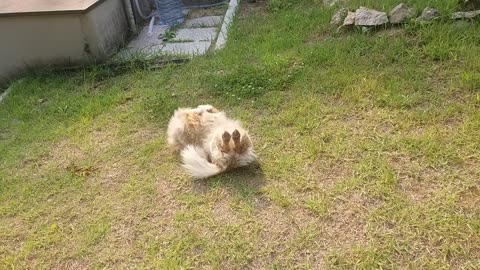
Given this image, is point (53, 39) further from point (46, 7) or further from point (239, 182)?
point (239, 182)

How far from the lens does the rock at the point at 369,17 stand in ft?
13.1

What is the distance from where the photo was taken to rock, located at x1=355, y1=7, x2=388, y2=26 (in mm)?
3982

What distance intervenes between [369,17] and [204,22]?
7.25ft

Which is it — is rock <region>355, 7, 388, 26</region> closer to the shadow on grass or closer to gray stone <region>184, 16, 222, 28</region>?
gray stone <region>184, 16, 222, 28</region>

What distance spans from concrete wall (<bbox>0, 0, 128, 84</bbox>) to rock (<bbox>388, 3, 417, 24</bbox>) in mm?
3087

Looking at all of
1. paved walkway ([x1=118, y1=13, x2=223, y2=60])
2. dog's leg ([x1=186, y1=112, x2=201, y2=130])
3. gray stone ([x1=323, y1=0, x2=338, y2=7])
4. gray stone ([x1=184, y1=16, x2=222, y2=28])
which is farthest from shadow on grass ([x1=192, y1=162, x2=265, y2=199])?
gray stone ([x1=184, y1=16, x2=222, y2=28])

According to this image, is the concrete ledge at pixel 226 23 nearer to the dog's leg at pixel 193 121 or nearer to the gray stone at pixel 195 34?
the gray stone at pixel 195 34

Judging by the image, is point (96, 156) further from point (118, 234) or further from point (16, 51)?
point (16, 51)

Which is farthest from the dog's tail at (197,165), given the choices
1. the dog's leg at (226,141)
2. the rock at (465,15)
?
the rock at (465,15)

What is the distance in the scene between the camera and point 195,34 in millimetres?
4969

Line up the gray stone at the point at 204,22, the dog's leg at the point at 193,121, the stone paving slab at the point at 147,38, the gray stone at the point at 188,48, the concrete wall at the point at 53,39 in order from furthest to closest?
1. the gray stone at the point at 204,22
2. the stone paving slab at the point at 147,38
3. the gray stone at the point at 188,48
4. the concrete wall at the point at 53,39
5. the dog's leg at the point at 193,121

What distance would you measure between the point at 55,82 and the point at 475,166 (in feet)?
12.9

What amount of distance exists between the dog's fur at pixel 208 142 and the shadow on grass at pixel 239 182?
5 cm

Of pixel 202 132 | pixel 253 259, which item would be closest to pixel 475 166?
pixel 253 259
